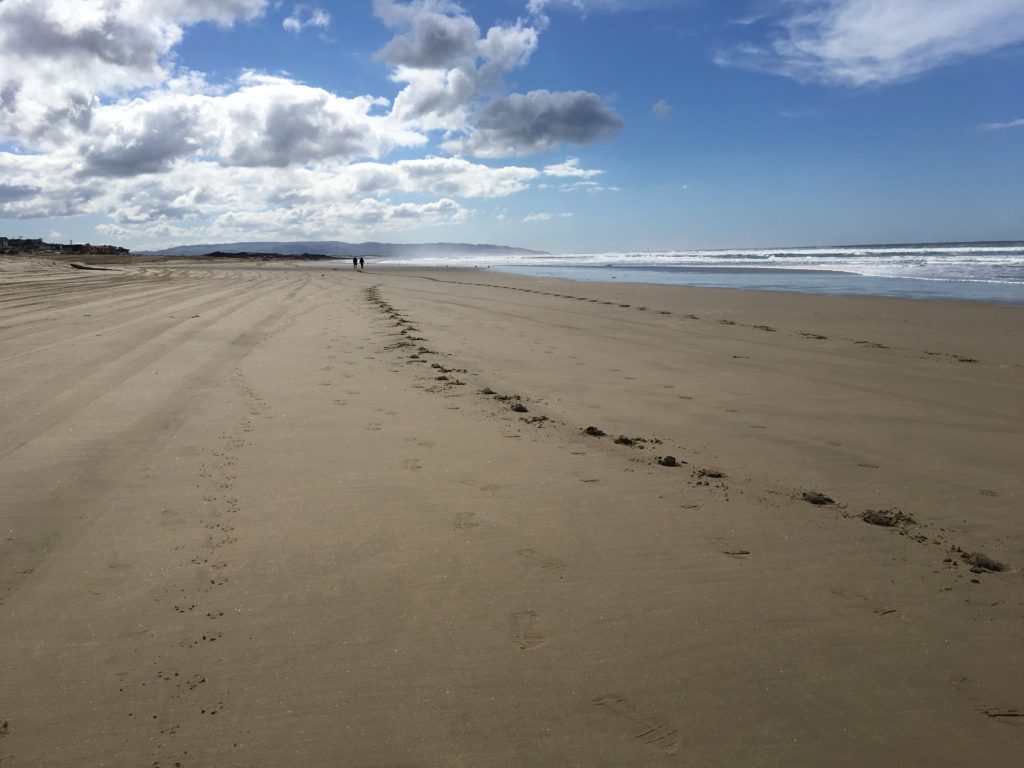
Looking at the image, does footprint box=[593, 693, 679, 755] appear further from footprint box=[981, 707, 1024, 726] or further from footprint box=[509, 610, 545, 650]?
footprint box=[981, 707, 1024, 726]

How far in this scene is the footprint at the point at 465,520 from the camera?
10.8ft

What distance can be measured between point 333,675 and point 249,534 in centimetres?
123

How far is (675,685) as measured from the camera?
213cm

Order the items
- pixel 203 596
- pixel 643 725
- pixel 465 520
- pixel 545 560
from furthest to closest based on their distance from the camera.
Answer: pixel 465 520, pixel 545 560, pixel 203 596, pixel 643 725

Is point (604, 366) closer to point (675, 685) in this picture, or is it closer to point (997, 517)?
point (997, 517)

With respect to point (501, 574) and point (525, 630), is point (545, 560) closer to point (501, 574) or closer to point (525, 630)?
point (501, 574)

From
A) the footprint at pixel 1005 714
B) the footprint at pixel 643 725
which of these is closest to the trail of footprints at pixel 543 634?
the footprint at pixel 643 725

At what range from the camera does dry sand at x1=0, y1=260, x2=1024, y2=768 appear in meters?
1.96

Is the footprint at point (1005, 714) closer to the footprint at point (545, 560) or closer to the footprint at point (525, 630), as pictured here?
the footprint at point (525, 630)

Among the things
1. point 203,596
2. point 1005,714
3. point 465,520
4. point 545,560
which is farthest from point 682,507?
point 203,596

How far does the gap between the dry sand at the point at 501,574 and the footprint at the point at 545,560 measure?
26mm

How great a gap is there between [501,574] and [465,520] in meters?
0.59

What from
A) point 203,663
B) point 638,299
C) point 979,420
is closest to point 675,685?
point 203,663

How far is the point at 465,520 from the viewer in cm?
336
